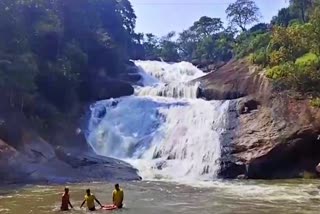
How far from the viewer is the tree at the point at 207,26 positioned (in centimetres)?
8569

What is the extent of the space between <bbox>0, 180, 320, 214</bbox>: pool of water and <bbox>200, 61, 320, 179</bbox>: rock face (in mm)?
2095

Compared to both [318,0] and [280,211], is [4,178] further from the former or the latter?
[318,0]

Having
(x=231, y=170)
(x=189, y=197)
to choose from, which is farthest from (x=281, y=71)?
(x=189, y=197)

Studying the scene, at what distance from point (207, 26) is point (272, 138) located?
60.2 meters

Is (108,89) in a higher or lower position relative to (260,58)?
lower

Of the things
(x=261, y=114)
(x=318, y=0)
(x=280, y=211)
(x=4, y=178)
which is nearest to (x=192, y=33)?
(x=318, y=0)

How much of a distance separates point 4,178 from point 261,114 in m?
15.4

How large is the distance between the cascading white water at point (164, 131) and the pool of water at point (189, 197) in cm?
393

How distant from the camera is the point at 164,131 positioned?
3531 cm

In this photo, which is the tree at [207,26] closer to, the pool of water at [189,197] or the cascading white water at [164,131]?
the cascading white water at [164,131]

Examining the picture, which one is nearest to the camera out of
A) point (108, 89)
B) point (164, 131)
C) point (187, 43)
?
point (164, 131)

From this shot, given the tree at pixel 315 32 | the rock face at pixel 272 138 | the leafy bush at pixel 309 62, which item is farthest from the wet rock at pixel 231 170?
the tree at pixel 315 32

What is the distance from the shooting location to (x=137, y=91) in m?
44.8

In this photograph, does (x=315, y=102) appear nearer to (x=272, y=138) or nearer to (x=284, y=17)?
(x=272, y=138)
